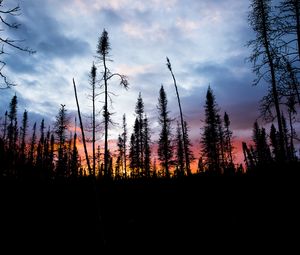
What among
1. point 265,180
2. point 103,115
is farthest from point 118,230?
point 103,115

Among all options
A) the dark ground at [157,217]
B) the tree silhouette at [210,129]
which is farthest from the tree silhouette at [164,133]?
the dark ground at [157,217]

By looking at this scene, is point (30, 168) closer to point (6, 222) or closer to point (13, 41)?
point (6, 222)

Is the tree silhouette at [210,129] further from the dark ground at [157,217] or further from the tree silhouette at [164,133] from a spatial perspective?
the dark ground at [157,217]

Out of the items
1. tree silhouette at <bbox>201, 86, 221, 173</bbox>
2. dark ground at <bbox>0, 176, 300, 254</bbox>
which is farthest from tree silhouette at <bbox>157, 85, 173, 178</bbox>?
dark ground at <bbox>0, 176, 300, 254</bbox>

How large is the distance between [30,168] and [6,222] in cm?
213

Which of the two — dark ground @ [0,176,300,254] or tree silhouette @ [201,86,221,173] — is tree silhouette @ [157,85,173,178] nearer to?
tree silhouette @ [201,86,221,173]

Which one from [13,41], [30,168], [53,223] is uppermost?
[13,41]

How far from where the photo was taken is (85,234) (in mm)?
4746

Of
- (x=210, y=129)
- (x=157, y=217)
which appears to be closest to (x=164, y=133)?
(x=210, y=129)

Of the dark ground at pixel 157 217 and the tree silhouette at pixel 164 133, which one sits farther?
the tree silhouette at pixel 164 133

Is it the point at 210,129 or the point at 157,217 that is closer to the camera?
the point at 157,217

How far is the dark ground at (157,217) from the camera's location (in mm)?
4273

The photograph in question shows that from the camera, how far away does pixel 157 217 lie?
5.23 metres

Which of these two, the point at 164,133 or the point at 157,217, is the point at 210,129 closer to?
the point at 164,133
